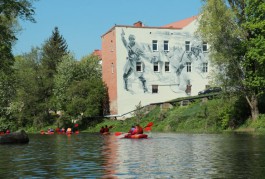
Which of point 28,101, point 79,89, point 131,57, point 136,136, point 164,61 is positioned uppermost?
point 131,57

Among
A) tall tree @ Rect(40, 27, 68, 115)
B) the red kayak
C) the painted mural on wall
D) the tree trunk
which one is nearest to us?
the red kayak

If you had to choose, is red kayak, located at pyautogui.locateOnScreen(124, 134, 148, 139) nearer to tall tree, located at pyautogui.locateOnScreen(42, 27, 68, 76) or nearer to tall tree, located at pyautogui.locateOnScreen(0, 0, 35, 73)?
tall tree, located at pyautogui.locateOnScreen(0, 0, 35, 73)

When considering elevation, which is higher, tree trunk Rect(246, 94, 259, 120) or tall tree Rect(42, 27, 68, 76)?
tall tree Rect(42, 27, 68, 76)

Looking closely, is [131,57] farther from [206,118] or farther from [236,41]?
[236,41]

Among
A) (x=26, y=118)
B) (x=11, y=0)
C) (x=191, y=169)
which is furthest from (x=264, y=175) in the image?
A: (x=26, y=118)

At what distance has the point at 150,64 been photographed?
80.1 m

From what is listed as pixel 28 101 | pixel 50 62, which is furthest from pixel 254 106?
pixel 50 62

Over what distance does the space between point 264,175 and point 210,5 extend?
33144 mm

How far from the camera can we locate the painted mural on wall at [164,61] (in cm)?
7856

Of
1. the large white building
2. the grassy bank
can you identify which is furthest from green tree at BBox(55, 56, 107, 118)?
the grassy bank

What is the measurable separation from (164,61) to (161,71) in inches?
67.2

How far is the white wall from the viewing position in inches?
3078

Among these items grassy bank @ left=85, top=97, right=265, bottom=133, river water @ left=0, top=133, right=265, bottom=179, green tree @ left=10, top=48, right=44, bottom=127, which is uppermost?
green tree @ left=10, top=48, right=44, bottom=127

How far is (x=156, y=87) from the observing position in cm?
8006
